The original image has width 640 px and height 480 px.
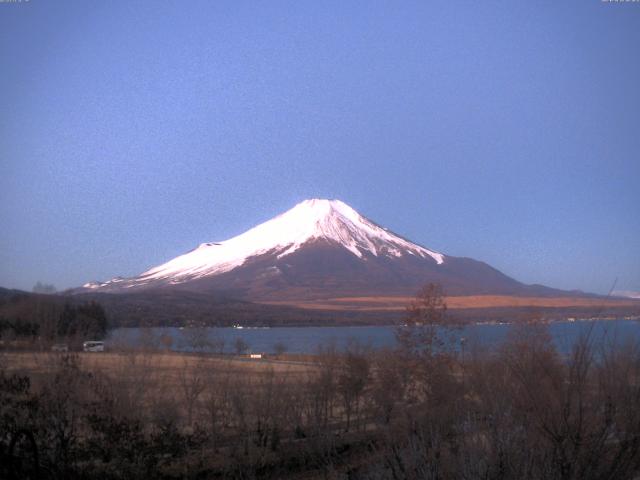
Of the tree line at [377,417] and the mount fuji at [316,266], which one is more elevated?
the mount fuji at [316,266]

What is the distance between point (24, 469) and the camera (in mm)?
8312

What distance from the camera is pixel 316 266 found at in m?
134

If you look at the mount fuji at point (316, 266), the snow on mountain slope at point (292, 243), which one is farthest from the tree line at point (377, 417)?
the snow on mountain slope at point (292, 243)

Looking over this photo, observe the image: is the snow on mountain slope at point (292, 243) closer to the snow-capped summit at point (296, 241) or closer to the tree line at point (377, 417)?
the snow-capped summit at point (296, 241)

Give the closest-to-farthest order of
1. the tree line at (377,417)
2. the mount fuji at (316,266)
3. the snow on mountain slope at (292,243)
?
the tree line at (377,417), the mount fuji at (316,266), the snow on mountain slope at (292,243)

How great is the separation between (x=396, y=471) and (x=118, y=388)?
687 cm

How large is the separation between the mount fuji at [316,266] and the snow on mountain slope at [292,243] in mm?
179

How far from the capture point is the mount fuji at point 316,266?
4523 inches

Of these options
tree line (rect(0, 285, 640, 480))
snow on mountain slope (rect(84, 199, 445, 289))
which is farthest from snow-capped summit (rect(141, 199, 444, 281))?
tree line (rect(0, 285, 640, 480))

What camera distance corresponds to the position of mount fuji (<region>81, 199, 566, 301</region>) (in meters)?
115

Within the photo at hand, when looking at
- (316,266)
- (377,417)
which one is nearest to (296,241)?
(316,266)

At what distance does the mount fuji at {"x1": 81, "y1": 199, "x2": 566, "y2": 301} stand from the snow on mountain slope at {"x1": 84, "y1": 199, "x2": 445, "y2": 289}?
0.59ft

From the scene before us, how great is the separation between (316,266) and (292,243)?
1777cm

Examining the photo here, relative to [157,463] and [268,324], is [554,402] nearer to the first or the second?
[157,463]
